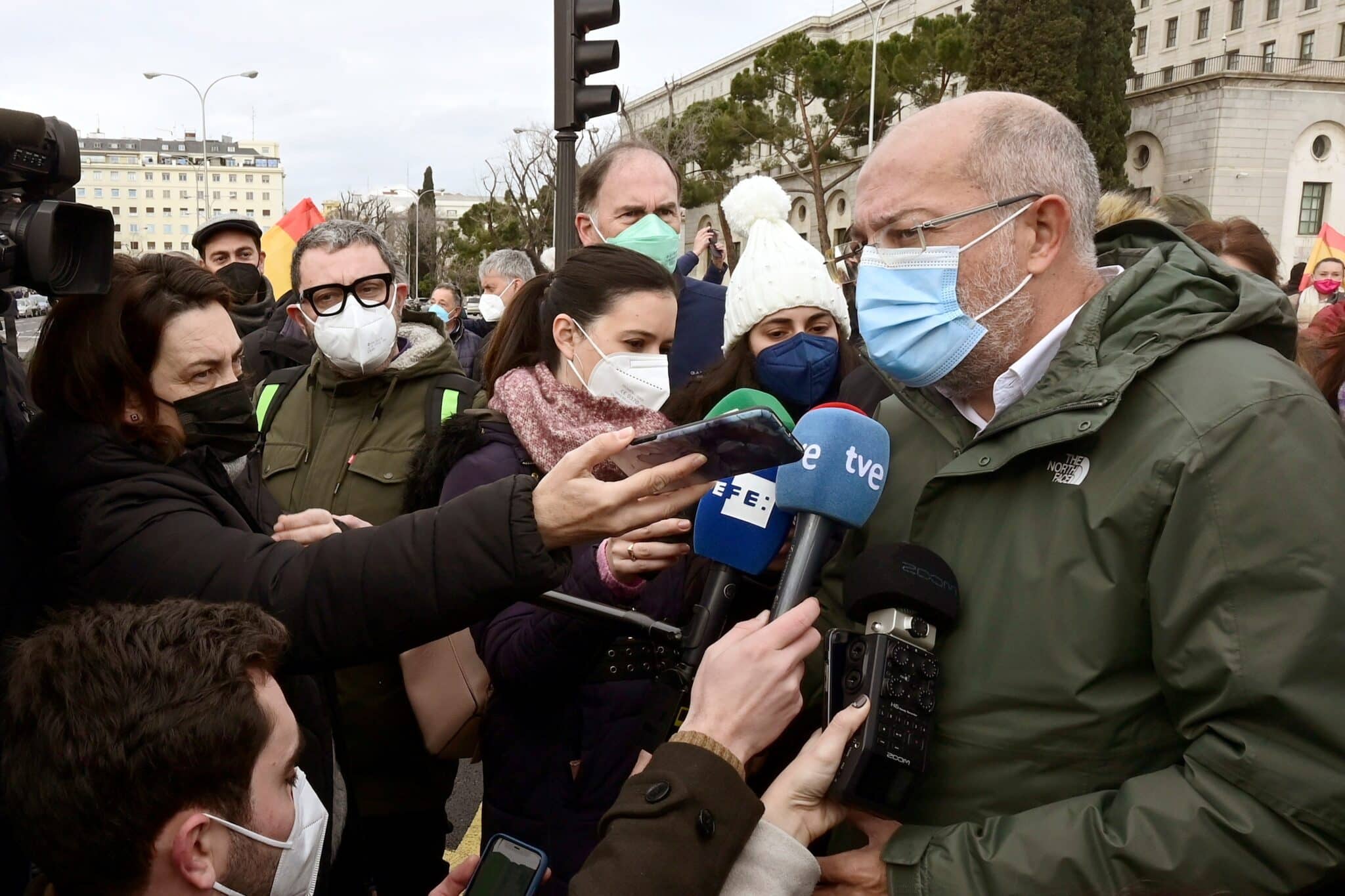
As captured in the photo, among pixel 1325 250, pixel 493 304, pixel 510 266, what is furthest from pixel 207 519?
pixel 1325 250

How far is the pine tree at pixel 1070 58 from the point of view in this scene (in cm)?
3306

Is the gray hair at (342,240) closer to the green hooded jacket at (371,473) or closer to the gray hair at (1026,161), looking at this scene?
the green hooded jacket at (371,473)

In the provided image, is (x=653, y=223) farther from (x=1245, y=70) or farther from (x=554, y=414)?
(x=1245, y=70)

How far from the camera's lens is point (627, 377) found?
112 inches

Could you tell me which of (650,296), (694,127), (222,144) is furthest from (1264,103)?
(222,144)

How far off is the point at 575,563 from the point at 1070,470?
1160mm

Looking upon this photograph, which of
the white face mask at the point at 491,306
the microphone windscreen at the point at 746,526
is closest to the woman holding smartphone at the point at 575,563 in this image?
the microphone windscreen at the point at 746,526

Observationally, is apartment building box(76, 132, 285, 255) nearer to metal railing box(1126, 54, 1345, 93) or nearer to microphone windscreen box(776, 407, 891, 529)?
metal railing box(1126, 54, 1345, 93)

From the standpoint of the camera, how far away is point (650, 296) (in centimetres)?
287

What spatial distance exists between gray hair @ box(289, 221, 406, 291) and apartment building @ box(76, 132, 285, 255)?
129 m

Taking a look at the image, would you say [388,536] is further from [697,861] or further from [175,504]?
[697,861]

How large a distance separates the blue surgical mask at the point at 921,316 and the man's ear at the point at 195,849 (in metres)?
1.39

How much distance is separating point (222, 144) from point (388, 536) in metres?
140

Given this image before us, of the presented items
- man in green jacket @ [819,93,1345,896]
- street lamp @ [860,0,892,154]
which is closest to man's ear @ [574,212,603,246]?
man in green jacket @ [819,93,1345,896]
